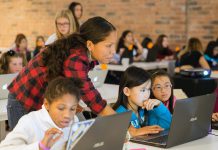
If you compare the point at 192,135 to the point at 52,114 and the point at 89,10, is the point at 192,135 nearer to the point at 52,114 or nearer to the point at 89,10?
the point at 52,114

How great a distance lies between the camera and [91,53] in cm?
268

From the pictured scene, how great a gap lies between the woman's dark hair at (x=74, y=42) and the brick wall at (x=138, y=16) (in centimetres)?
639

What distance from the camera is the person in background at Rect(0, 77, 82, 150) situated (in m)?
2.24

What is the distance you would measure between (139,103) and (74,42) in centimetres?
65

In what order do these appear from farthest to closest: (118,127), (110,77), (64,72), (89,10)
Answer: (89,10), (110,77), (64,72), (118,127)

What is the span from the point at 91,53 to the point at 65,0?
8.01 m

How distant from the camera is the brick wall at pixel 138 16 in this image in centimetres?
890

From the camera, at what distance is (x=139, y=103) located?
10.1ft

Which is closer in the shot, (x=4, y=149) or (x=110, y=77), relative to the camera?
(x=4, y=149)

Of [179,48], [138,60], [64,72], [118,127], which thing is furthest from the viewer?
[179,48]

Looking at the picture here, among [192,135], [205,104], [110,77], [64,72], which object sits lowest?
[110,77]

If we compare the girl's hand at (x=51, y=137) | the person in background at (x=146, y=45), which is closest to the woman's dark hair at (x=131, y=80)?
the girl's hand at (x=51, y=137)

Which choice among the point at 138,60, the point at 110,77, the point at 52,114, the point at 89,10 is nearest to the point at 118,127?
the point at 52,114

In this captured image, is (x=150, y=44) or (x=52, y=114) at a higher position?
(x=52, y=114)
